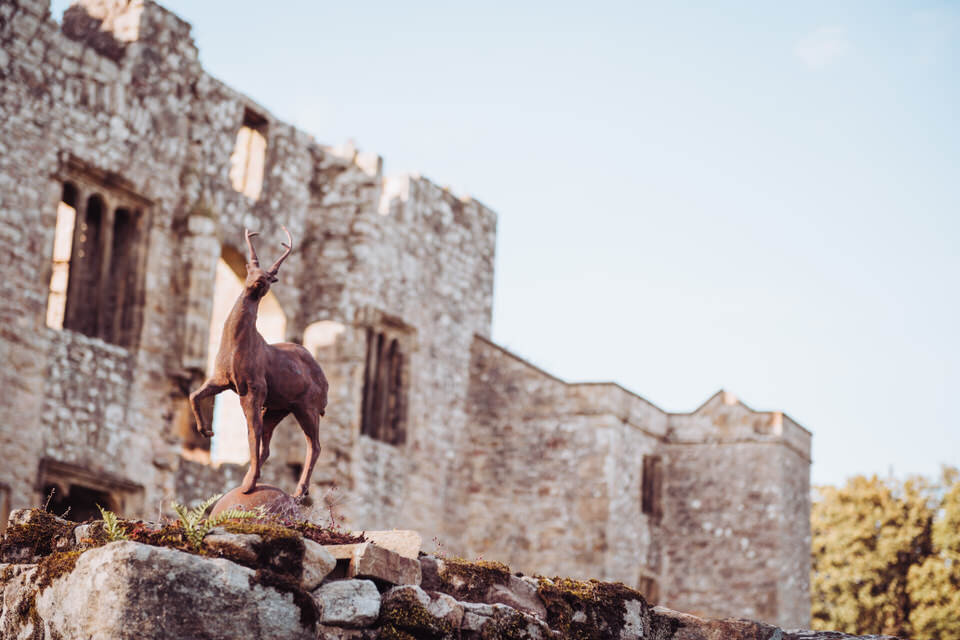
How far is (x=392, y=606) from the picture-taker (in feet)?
23.9

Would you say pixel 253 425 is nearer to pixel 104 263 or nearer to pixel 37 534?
pixel 37 534

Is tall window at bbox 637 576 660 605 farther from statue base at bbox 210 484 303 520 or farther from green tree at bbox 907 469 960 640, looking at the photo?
statue base at bbox 210 484 303 520

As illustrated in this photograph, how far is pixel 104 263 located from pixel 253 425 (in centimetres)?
952

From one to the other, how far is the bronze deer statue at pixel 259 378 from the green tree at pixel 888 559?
2518cm

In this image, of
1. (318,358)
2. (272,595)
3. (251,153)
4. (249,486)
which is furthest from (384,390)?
(272,595)

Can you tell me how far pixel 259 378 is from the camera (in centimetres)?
865

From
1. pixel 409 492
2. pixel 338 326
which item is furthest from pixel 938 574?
pixel 338 326

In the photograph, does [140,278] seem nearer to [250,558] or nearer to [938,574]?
[250,558]

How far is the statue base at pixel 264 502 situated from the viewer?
8.26 m

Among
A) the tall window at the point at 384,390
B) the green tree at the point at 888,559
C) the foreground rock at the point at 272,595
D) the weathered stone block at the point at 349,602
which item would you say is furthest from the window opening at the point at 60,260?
the green tree at the point at 888,559

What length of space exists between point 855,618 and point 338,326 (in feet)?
55.8

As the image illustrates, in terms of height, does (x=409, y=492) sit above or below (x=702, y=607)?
above

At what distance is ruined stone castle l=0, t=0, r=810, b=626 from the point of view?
54.6 feet

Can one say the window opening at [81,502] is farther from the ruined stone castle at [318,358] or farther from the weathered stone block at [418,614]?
the weathered stone block at [418,614]
